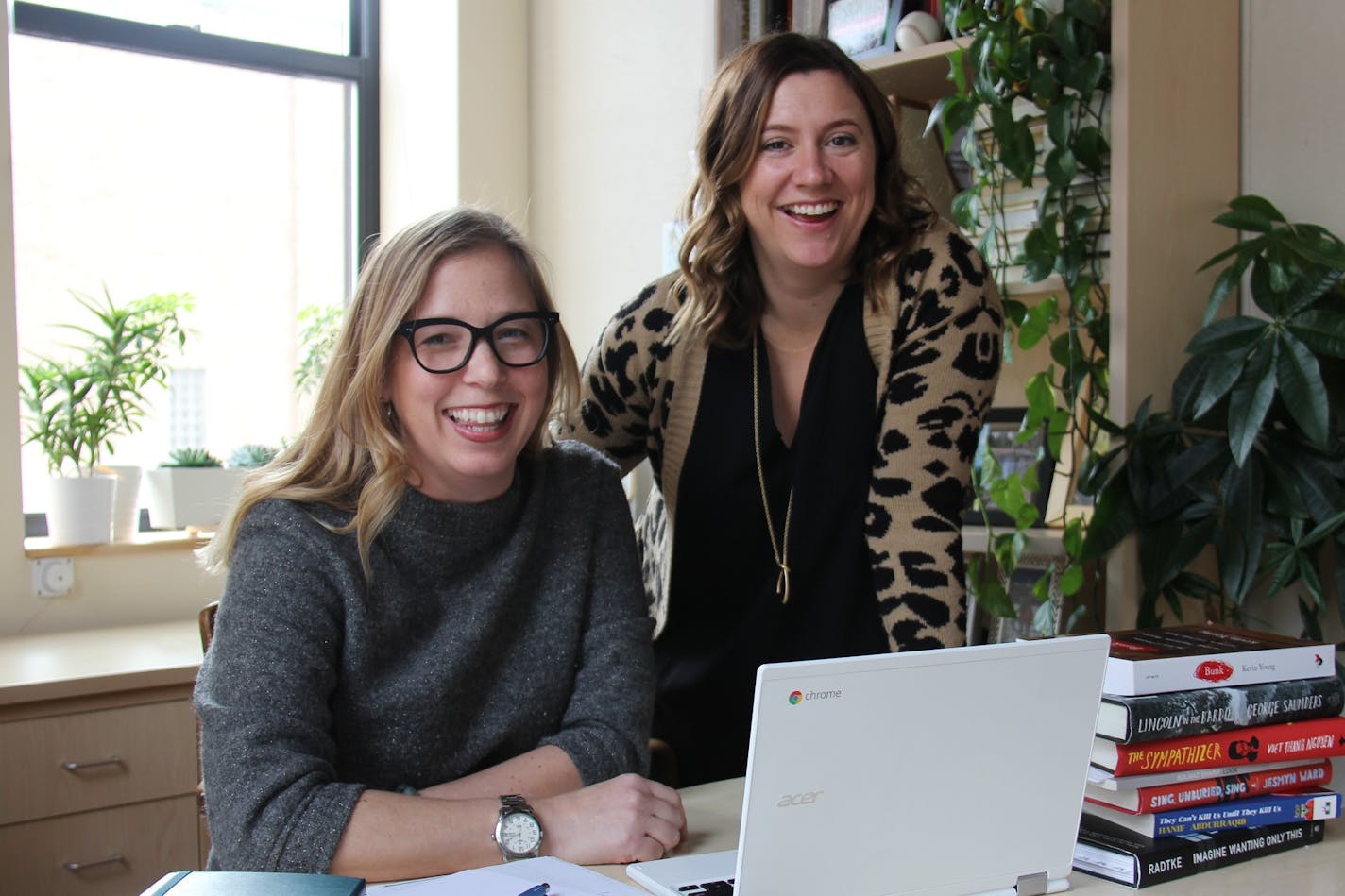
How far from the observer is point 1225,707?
1.23m

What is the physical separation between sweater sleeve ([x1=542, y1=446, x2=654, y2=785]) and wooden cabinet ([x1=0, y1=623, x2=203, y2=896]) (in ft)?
4.45

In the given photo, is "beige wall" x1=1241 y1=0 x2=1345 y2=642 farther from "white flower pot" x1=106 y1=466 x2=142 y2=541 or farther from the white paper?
"white flower pot" x1=106 y1=466 x2=142 y2=541

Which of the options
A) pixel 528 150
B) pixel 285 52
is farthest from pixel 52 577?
pixel 528 150

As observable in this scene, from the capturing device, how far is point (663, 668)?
1.76 m

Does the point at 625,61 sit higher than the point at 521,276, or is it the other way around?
the point at 625,61

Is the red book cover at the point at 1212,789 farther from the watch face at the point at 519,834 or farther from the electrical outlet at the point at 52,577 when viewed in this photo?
the electrical outlet at the point at 52,577

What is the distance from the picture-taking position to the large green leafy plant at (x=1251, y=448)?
1.77m

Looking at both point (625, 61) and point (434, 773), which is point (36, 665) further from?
point (625, 61)

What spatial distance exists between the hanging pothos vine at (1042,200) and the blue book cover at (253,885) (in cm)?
141

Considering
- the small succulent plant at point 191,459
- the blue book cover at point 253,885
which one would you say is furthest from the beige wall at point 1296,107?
the small succulent plant at point 191,459

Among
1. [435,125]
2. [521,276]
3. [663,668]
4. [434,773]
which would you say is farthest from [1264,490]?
[435,125]

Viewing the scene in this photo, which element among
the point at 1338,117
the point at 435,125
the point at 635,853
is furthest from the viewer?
the point at 435,125

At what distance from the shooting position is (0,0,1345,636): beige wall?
3.02 metres

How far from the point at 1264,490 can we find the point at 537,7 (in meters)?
2.56
